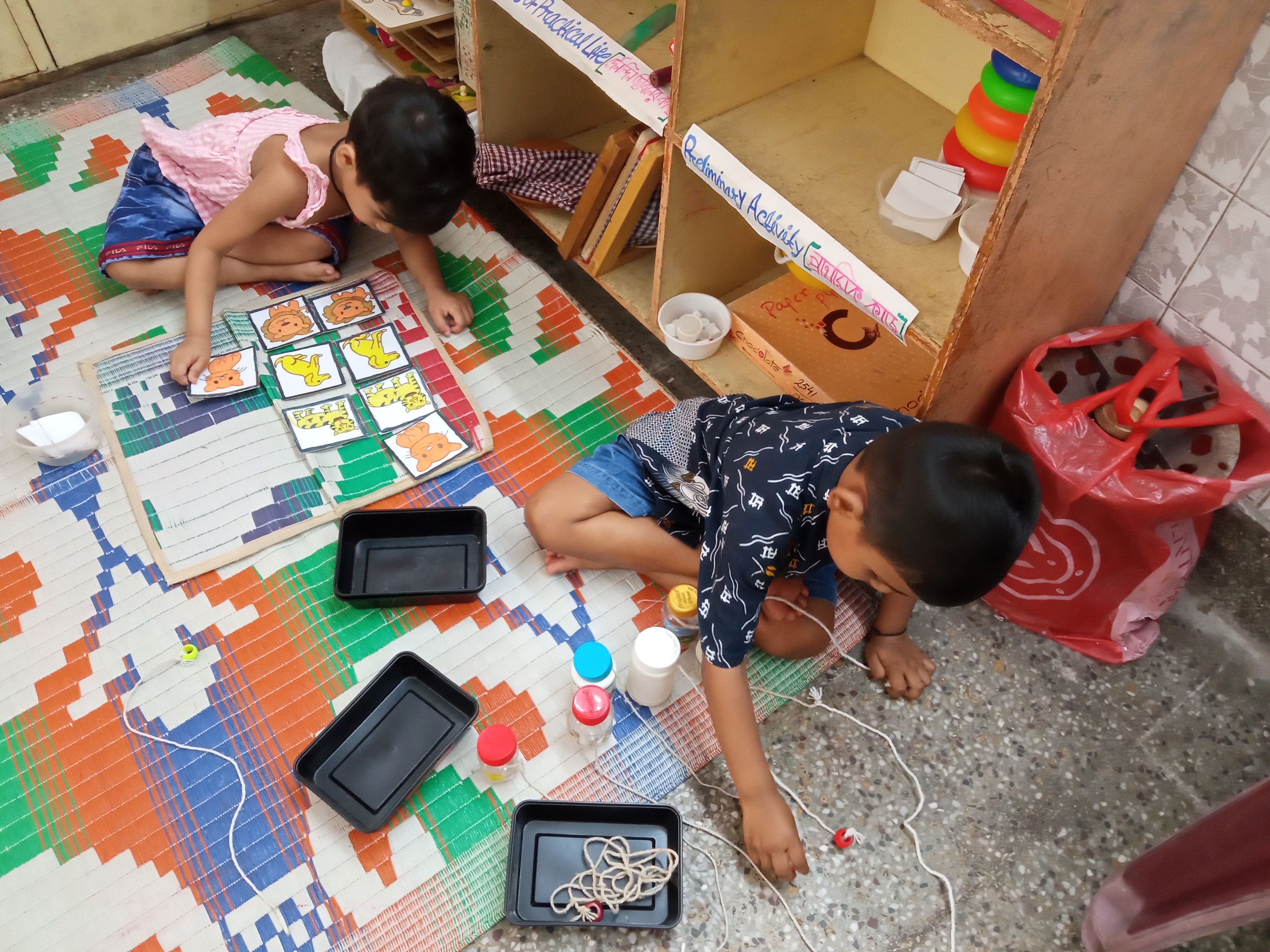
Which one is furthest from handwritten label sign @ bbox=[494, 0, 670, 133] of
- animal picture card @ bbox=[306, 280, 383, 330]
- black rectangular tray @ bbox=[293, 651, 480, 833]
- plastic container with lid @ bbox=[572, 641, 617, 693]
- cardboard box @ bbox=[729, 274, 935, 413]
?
black rectangular tray @ bbox=[293, 651, 480, 833]

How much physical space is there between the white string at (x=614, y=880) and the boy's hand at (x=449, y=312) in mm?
998

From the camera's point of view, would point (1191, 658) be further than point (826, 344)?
No

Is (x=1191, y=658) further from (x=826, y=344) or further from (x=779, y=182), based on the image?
(x=779, y=182)

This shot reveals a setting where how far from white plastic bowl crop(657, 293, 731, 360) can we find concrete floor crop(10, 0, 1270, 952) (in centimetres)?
57

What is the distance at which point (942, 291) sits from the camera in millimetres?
1161

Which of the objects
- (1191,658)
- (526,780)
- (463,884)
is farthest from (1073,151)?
(463,884)

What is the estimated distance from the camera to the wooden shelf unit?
2.94ft

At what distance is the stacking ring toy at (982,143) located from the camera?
1.18 meters

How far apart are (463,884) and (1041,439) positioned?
964 millimetres

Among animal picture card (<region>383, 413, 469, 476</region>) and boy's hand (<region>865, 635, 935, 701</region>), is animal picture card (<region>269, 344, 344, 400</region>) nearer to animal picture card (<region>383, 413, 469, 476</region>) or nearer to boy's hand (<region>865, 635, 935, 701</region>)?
animal picture card (<region>383, 413, 469, 476</region>)

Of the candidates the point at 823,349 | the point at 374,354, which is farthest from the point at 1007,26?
the point at 374,354

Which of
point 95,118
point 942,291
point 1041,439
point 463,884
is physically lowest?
point 463,884

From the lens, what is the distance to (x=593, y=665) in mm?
1200

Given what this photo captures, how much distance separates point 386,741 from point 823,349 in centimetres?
94
